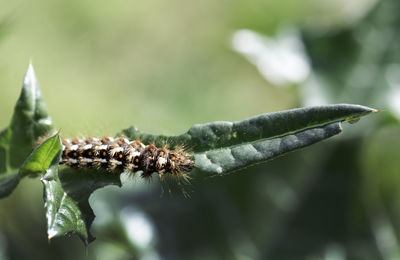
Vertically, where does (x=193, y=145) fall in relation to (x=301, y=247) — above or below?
above

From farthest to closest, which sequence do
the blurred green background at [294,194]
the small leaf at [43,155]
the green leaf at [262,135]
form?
1. the blurred green background at [294,194]
2. the small leaf at [43,155]
3. the green leaf at [262,135]

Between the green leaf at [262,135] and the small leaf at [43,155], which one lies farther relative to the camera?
the small leaf at [43,155]

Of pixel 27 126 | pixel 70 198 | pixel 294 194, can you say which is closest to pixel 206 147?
pixel 70 198

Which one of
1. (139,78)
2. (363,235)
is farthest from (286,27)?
(139,78)

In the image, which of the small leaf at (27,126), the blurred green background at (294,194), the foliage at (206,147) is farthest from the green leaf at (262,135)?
the blurred green background at (294,194)

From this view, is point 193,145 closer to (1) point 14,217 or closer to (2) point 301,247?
(2) point 301,247

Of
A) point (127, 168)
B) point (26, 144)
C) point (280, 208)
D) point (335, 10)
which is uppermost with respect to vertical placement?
point (335, 10)

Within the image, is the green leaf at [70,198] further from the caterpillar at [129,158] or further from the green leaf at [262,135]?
the green leaf at [262,135]
